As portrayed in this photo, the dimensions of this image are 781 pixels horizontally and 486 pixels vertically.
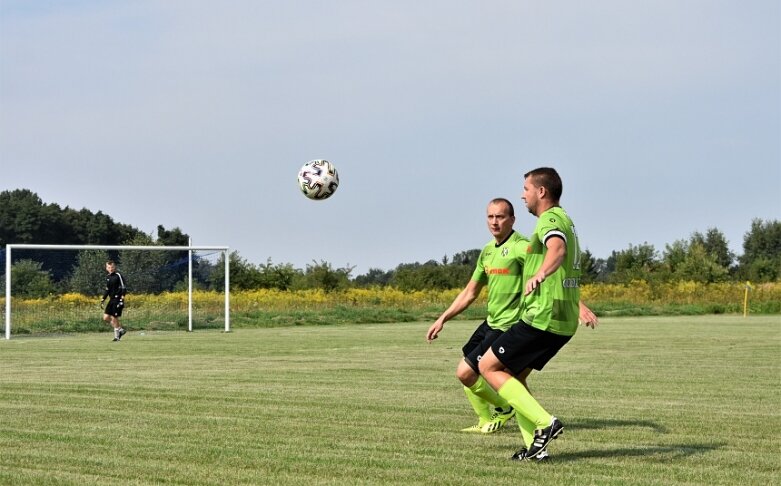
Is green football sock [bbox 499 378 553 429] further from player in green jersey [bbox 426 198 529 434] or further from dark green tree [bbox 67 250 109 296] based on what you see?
dark green tree [bbox 67 250 109 296]

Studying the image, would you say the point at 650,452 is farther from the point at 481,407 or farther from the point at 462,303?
the point at 462,303

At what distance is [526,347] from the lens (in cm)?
805

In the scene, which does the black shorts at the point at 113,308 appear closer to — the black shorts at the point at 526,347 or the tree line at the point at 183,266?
the tree line at the point at 183,266

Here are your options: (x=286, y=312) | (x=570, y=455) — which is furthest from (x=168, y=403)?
(x=286, y=312)

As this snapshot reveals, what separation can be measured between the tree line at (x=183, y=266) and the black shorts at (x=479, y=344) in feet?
77.6

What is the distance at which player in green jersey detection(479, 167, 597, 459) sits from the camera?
25.8 feet

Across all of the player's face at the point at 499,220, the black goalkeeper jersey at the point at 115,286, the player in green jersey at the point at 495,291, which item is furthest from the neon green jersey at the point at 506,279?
the black goalkeeper jersey at the point at 115,286

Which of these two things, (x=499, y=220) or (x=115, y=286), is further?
(x=115, y=286)

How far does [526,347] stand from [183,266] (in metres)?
26.7

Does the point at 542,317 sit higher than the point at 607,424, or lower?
higher

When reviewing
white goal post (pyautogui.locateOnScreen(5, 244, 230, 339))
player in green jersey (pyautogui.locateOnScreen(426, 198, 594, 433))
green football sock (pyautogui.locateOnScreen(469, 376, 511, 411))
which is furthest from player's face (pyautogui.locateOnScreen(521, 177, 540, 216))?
white goal post (pyautogui.locateOnScreen(5, 244, 230, 339))

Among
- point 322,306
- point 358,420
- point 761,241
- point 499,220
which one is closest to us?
point 499,220

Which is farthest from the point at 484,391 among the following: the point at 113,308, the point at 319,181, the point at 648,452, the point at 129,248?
the point at 129,248

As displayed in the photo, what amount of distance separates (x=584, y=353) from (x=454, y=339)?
6333 millimetres
